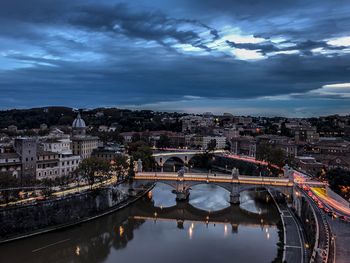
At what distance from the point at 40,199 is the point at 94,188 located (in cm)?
473

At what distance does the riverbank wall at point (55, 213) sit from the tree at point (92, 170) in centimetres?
140

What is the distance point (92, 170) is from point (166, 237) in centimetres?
844

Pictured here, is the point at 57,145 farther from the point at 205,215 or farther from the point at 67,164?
the point at 205,215

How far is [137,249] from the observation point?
22031 millimetres

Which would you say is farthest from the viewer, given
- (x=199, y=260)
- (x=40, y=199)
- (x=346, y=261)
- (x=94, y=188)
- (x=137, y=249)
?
(x=94, y=188)

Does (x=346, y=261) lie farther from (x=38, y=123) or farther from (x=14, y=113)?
(x=14, y=113)

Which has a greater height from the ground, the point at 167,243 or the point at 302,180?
the point at 302,180

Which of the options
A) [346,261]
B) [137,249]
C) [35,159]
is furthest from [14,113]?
[346,261]

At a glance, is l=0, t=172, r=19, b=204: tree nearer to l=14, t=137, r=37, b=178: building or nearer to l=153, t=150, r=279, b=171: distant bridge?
l=14, t=137, r=37, b=178: building

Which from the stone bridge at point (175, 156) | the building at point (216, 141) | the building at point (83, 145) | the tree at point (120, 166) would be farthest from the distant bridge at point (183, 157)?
the tree at point (120, 166)

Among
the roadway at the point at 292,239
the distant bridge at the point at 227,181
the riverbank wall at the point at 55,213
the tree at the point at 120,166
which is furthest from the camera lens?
the tree at the point at 120,166

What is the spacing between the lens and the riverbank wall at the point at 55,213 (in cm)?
2249

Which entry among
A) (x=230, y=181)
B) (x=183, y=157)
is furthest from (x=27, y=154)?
(x=183, y=157)

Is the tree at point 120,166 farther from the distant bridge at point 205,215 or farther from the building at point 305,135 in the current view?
the building at point 305,135
